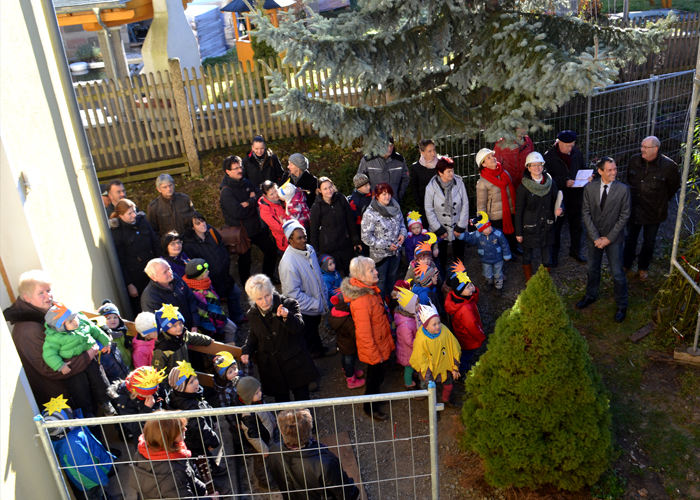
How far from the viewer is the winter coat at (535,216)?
706 cm

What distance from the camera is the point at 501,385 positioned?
14.5ft

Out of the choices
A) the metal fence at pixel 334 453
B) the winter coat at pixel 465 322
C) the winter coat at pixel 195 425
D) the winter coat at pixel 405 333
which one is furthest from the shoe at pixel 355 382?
the winter coat at pixel 195 425

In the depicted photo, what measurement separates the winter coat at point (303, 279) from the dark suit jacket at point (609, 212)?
3.26 metres

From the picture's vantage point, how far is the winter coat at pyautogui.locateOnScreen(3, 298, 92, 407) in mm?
4473

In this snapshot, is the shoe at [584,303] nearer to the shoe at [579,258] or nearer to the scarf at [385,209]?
the shoe at [579,258]

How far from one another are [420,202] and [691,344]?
11.9ft

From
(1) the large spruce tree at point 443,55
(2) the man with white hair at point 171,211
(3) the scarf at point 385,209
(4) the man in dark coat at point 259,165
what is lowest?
(3) the scarf at point 385,209

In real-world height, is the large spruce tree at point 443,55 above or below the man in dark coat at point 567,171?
above

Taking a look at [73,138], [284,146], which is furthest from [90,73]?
[73,138]

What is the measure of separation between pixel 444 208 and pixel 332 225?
1507 mm

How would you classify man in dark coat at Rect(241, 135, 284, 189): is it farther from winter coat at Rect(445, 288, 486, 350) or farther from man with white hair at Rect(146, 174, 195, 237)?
winter coat at Rect(445, 288, 486, 350)

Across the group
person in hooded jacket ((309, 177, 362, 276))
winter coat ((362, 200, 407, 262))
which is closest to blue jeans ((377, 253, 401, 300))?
winter coat ((362, 200, 407, 262))

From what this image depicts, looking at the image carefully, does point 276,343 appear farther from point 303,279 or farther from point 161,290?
point 161,290

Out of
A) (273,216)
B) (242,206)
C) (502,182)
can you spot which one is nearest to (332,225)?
(273,216)
